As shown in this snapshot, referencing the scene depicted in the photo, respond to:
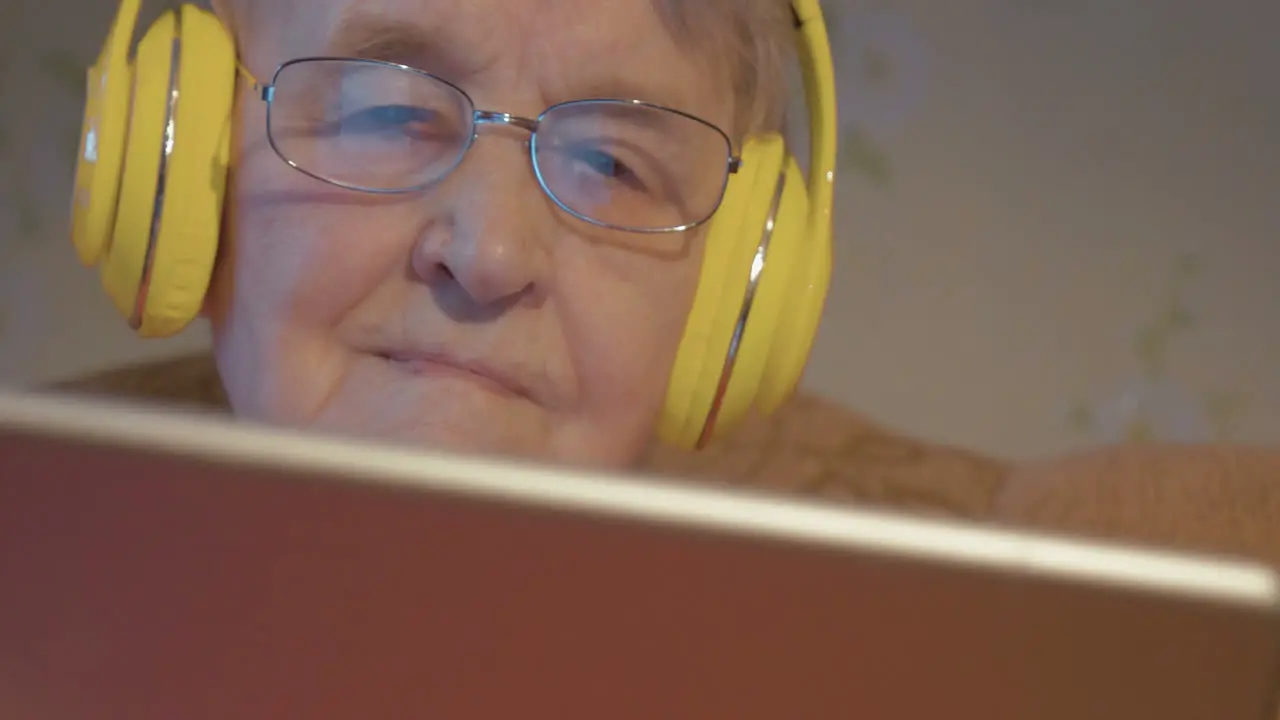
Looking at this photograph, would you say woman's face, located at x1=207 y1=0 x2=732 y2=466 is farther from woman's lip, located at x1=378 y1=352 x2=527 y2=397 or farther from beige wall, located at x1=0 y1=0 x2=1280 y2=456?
beige wall, located at x1=0 y1=0 x2=1280 y2=456

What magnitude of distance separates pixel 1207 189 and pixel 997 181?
310 mm

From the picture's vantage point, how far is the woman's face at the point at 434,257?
64 centimetres

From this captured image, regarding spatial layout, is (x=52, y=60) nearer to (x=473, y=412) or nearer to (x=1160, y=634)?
(x=473, y=412)

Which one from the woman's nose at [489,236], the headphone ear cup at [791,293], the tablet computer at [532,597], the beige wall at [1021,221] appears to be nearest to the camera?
the tablet computer at [532,597]

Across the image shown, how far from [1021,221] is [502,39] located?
105cm

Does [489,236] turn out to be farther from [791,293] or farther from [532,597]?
[532,597]

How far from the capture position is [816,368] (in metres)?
1.50

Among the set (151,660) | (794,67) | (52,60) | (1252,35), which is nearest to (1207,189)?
(1252,35)

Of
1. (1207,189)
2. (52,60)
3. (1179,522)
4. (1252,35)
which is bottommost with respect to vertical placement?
(1179,522)

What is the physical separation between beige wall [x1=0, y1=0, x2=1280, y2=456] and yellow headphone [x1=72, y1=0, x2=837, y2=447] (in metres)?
0.74

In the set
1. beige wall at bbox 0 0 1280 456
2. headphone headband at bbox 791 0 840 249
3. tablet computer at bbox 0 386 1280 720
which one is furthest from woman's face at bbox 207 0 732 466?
beige wall at bbox 0 0 1280 456

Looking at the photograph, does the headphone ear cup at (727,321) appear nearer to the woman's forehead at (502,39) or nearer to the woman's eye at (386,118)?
the woman's forehead at (502,39)

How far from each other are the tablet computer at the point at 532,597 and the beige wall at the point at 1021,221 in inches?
50.7

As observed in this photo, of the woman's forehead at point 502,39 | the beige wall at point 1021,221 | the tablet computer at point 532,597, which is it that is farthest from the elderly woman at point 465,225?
the beige wall at point 1021,221
